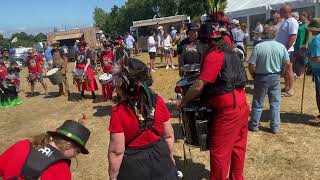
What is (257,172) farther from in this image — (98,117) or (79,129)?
(98,117)

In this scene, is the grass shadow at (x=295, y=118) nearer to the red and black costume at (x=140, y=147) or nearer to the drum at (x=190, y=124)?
the drum at (x=190, y=124)

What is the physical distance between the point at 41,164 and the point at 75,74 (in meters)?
9.14

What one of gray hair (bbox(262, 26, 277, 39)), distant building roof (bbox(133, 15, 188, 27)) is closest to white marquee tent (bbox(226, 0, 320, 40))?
distant building roof (bbox(133, 15, 188, 27))

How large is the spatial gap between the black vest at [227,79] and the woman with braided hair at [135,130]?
0.98 meters

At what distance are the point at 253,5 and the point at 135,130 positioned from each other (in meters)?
21.1

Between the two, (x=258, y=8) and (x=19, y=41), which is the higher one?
(x=258, y=8)

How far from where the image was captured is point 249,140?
656cm

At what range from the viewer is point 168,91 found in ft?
38.0

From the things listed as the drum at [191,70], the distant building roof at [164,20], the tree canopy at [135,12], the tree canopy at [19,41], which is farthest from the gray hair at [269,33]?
the tree canopy at [135,12]

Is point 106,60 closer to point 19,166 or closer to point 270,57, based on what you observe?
point 270,57

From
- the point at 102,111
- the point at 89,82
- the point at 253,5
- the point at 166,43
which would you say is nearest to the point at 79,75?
the point at 89,82

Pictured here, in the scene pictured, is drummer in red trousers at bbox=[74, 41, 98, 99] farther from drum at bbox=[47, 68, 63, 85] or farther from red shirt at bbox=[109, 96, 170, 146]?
red shirt at bbox=[109, 96, 170, 146]

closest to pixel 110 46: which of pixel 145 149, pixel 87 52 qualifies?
pixel 87 52

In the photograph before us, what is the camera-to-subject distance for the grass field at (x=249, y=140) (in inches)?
217
